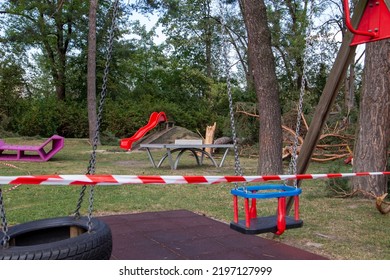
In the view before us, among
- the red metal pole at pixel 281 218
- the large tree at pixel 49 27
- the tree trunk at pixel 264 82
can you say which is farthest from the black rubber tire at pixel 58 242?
the large tree at pixel 49 27

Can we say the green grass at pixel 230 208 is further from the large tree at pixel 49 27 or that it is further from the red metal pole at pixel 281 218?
the large tree at pixel 49 27

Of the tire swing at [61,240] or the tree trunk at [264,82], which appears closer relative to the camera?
the tire swing at [61,240]

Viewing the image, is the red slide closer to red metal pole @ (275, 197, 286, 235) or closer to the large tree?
red metal pole @ (275, 197, 286, 235)

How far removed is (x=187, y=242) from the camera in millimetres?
3547

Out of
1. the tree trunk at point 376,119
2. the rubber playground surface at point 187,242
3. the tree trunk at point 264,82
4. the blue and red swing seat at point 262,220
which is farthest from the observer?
the tree trunk at point 264,82

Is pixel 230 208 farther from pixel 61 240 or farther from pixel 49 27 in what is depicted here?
pixel 49 27

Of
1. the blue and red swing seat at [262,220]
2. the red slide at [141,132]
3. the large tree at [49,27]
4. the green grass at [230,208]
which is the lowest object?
the green grass at [230,208]

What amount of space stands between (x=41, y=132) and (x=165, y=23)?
15.7 m

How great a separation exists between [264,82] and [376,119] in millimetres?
2311

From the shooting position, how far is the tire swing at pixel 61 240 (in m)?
2.13

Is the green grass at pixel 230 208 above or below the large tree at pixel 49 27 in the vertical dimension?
below

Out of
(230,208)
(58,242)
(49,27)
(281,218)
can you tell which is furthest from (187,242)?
(49,27)

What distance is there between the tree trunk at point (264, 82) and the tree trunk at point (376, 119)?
195cm

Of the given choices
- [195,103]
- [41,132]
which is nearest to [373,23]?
[41,132]
